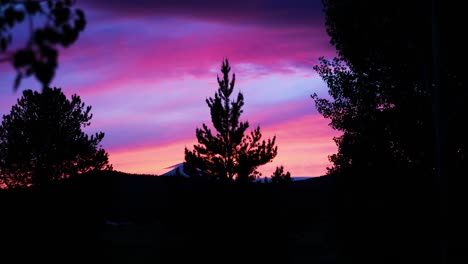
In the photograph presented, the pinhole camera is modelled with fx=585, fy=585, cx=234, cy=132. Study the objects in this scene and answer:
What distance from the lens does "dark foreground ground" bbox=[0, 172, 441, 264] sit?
12289 mm

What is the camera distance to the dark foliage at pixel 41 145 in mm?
44281

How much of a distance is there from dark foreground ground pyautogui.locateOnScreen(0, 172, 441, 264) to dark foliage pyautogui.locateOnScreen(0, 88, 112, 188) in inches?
914

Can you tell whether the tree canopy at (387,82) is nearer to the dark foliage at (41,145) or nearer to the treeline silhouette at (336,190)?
the treeline silhouette at (336,190)

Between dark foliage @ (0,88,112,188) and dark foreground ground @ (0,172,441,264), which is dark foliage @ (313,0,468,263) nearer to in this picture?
dark foreground ground @ (0,172,441,264)

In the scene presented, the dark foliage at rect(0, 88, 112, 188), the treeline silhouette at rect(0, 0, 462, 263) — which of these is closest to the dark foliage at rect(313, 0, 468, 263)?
the treeline silhouette at rect(0, 0, 462, 263)

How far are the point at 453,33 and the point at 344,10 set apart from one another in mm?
4515

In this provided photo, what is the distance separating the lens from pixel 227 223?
484 inches

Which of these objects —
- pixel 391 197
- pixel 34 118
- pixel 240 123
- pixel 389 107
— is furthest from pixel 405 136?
pixel 34 118

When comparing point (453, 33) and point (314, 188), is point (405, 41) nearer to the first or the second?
point (453, 33)

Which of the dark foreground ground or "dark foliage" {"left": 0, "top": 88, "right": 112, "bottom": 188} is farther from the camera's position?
"dark foliage" {"left": 0, "top": 88, "right": 112, "bottom": 188}

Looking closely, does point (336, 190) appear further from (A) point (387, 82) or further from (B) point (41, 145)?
(B) point (41, 145)

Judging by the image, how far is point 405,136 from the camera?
2531 cm

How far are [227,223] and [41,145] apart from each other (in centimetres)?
3559

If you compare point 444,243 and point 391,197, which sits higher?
point 391,197
